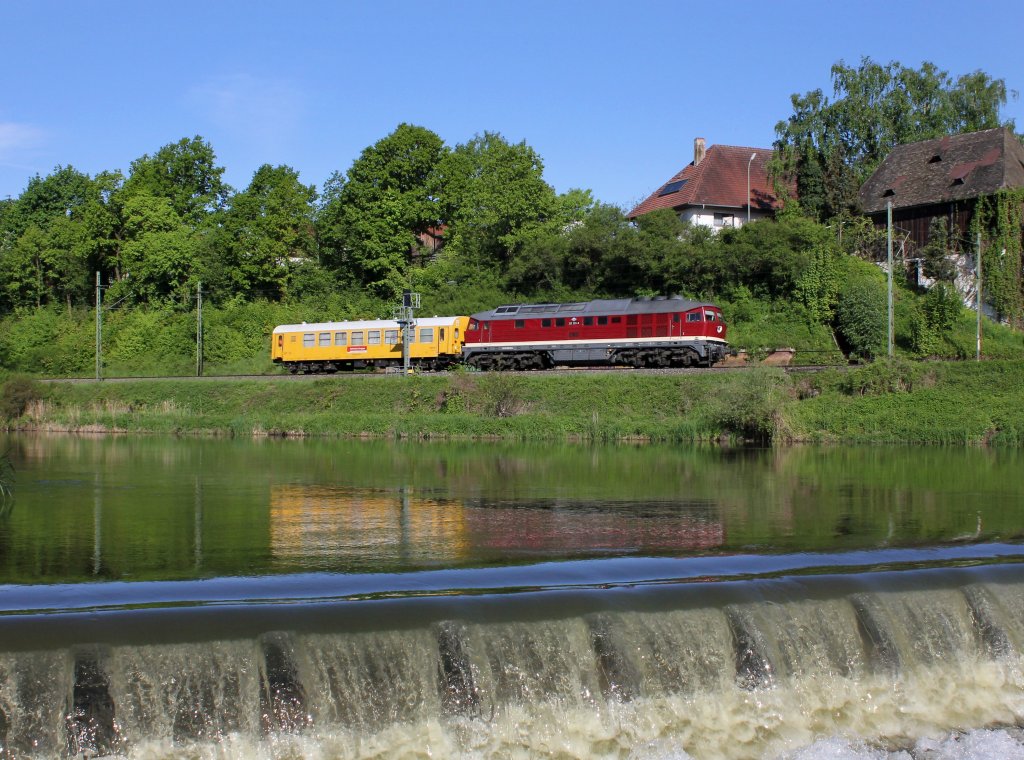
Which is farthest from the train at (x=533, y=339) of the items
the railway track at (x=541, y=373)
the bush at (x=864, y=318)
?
the bush at (x=864, y=318)

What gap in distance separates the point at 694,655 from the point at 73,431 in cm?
4625

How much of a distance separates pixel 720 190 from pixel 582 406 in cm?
3006

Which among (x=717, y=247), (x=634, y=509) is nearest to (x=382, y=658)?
(x=634, y=509)

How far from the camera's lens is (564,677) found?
454 inches

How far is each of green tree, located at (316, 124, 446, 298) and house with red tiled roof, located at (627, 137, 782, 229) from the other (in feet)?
49.0

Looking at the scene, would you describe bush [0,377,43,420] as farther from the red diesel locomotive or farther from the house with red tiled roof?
the house with red tiled roof

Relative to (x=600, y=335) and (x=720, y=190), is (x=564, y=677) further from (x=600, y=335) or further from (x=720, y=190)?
(x=720, y=190)

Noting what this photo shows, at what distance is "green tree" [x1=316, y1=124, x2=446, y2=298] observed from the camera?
68625mm

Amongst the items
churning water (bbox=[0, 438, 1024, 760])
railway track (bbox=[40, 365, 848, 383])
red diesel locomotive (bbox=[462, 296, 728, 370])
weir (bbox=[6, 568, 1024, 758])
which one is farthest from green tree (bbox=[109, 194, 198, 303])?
weir (bbox=[6, 568, 1024, 758])

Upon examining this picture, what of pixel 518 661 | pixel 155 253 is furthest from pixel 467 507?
pixel 155 253

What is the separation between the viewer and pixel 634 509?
22938mm

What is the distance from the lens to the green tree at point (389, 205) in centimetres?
6862

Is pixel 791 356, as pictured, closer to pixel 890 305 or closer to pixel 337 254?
pixel 890 305

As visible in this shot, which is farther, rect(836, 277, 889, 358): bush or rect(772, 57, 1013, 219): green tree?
rect(772, 57, 1013, 219): green tree
